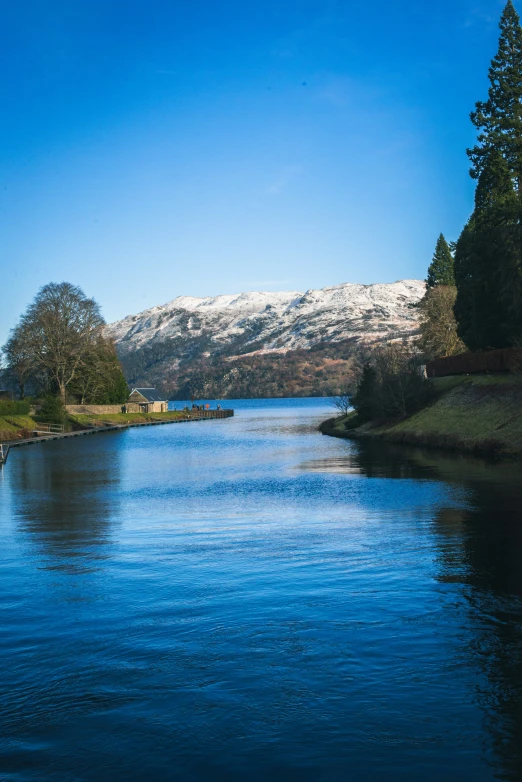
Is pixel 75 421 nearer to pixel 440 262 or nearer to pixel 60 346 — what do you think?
pixel 60 346

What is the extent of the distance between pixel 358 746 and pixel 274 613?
570 centimetres

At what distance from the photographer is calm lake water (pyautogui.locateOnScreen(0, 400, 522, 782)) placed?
914 centimetres

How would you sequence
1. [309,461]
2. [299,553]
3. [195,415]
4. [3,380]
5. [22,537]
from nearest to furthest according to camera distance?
[299,553] → [22,537] → [309,461] → [3,380] → [195,415]

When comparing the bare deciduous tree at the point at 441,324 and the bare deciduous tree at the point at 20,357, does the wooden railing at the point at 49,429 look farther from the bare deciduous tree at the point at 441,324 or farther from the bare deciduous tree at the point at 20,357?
the bare deciduous tree at the point at 441,324

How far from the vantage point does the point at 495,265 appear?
211ft

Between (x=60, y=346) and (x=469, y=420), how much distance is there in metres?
64.4

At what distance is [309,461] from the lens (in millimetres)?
54406

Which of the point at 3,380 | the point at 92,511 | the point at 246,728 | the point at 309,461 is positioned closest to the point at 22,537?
the point at 92,511

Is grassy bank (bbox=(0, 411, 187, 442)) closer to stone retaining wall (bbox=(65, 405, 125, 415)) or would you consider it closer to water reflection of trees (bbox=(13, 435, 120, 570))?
stone retaining wall (bbox=(65, 405, 125, 415))

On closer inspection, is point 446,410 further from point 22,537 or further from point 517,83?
point 22,537

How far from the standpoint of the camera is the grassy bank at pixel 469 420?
52.5 metres

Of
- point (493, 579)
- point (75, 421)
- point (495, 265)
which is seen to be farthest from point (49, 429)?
point (493, 579)

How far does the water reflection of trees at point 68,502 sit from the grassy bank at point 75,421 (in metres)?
19.3

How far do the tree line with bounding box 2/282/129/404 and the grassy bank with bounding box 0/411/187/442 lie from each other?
4.77 m
